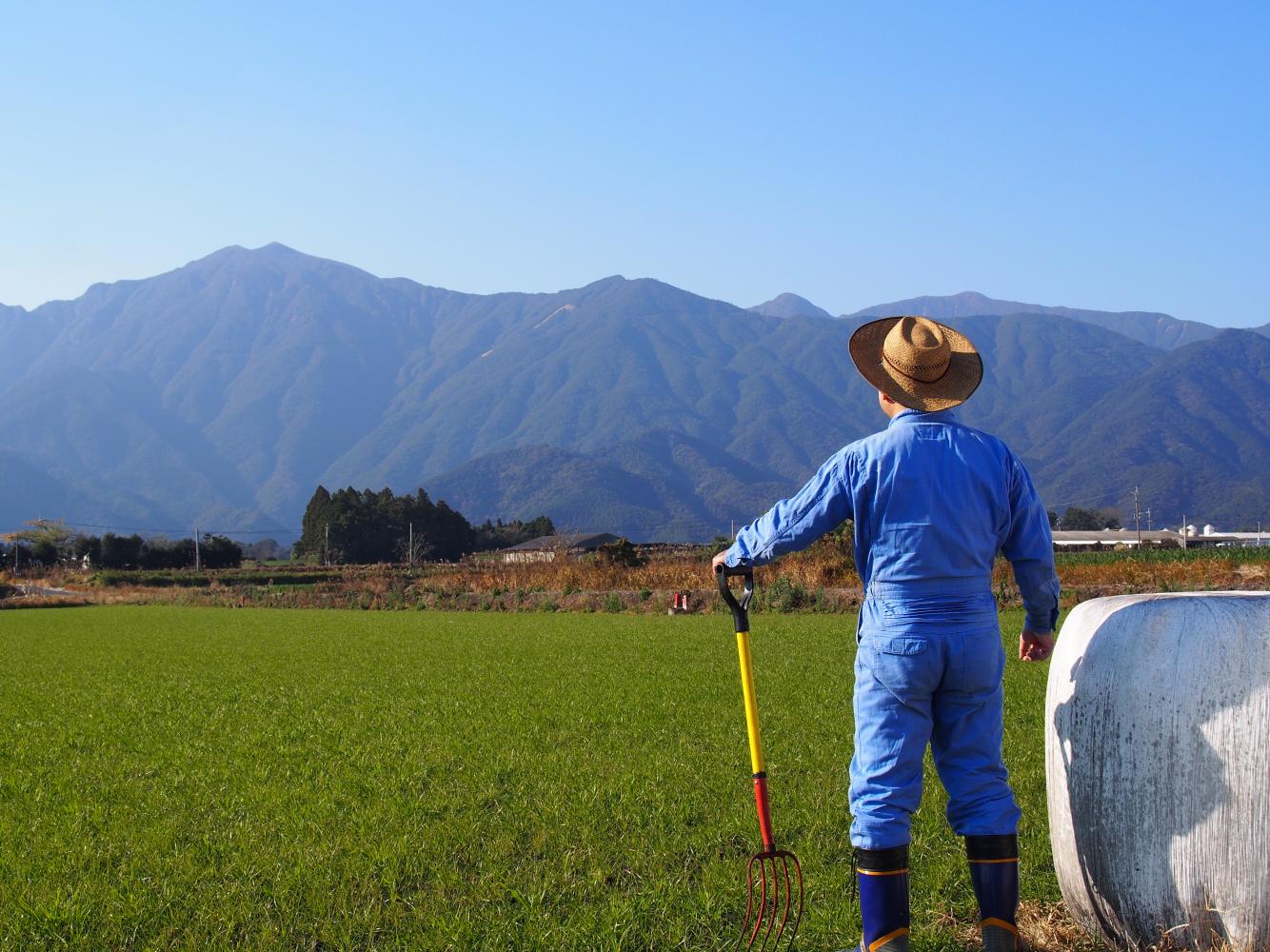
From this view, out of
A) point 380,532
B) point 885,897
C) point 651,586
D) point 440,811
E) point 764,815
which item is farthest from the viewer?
point 380,532

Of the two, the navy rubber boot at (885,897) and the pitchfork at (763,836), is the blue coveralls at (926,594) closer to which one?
the navy rubber boot at (885,897)

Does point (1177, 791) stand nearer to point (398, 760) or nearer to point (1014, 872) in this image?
point (1014, 872)

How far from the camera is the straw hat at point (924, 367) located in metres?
4.41

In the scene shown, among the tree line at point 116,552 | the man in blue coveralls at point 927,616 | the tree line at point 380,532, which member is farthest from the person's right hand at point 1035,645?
the tree line at point 380,532

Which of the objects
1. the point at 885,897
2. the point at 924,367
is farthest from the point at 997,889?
the point at 924,367

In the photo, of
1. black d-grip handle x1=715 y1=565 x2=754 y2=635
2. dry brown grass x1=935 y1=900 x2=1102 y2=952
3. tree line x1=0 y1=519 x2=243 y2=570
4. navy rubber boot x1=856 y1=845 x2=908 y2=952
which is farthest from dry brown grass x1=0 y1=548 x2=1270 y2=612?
tree line x1=0 y1=519 x2=243 y2=570

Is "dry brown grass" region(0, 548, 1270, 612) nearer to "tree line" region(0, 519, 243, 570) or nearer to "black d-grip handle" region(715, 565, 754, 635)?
"black d-grip handle" region(715, 565, 754, 635)

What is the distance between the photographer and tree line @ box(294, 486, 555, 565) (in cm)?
9738

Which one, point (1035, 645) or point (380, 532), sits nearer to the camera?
point (1035, 645)

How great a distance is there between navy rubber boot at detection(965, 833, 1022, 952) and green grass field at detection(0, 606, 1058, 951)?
0.41 meters

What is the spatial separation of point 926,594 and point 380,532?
98.1m

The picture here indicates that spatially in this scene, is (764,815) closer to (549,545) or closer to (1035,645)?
(1035,645)

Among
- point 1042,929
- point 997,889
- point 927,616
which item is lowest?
point 1042,929

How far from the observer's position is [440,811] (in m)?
6.55
